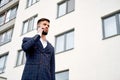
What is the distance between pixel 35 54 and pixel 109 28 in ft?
28.8

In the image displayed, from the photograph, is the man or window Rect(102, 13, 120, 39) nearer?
the man

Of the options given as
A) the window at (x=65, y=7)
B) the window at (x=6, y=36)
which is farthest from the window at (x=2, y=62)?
the window at (x=65, y=7)

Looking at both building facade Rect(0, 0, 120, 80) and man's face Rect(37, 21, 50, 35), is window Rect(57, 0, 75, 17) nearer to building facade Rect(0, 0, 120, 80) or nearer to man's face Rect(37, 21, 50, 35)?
building facade Rect(0, 0, 120, 80)

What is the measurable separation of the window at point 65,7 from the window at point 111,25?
3.07m

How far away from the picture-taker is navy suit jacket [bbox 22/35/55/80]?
123 inches

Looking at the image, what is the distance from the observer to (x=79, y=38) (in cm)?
1236

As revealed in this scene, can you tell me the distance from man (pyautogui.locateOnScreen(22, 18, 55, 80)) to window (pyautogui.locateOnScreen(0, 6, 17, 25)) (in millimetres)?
18020

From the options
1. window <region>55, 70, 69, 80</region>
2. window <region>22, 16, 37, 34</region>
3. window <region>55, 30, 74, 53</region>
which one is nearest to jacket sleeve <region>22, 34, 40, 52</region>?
window <region>55, 70, 69, 80</region>

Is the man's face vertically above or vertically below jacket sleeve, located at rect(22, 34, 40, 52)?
above

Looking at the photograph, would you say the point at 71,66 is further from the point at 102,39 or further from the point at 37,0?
the point at 37,0

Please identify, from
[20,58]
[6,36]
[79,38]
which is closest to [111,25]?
[79,38]

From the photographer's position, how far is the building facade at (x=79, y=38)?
34.8 ft

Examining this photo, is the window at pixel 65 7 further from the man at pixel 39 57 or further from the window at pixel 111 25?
the man at pixel 39 57

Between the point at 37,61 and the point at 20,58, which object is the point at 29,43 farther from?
→ the point at 20,58
